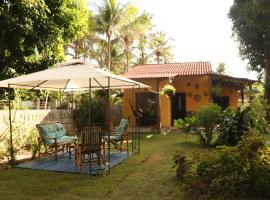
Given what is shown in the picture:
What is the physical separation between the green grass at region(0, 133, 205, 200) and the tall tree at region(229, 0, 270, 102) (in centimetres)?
1241

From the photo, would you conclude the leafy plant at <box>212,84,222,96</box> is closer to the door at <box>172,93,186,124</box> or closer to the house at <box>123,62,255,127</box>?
the house at <box>123,62,255,127</box>

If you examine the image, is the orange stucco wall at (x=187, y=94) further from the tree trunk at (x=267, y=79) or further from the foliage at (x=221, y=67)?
the foliage at (x=221, y=67)

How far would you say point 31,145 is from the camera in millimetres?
9750

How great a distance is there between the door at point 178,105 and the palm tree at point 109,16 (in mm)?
8085

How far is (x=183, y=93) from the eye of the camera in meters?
19.7

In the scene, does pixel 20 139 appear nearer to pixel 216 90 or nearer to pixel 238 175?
pixel 238 175

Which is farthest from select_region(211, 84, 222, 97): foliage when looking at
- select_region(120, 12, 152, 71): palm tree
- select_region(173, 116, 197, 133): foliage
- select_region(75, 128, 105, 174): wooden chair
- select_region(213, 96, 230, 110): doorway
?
select_region(75, 128, 105, 174): wooden chair

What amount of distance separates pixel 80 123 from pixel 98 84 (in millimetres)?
4566

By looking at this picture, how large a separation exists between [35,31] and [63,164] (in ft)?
22.0

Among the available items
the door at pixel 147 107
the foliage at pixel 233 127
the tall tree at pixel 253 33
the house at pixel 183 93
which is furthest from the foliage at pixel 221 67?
the foliage at pixel 233 127

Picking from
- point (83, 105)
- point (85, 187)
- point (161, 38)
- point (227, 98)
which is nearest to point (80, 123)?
point (83, 105)

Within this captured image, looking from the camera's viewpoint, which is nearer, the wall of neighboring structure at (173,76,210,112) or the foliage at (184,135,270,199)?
the foliage at (184,135,270,199)

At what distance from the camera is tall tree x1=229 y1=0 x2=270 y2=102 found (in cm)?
1820

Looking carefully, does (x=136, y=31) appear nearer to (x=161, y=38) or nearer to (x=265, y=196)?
(x=161, y=38)
